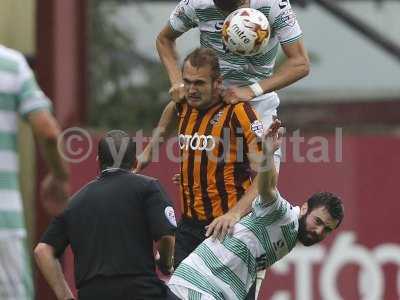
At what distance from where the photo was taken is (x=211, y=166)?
8.51 meters

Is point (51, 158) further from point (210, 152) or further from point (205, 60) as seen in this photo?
point (210, 152)

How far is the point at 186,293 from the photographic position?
8367mm

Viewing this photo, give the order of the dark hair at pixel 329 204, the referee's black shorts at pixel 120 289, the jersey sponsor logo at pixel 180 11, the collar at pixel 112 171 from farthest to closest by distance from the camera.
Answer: the jersey sponsor logo at pixel 180 11 < the dark hair at pixel 329 204 < the collar at pixel 112 171 < the referee's black shorts at pixel 120 289

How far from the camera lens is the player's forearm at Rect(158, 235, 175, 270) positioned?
7.94 m

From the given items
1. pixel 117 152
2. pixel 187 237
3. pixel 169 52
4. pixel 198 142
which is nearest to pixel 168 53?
pixel 169 52

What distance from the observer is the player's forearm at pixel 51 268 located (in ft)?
26.4

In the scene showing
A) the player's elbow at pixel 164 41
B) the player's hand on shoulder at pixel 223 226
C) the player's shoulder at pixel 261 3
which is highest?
the player's shoulder at pixel 261 3

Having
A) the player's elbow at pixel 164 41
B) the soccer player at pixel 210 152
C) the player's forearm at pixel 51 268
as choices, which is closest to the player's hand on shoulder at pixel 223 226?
the soccer player at pixel 210 152

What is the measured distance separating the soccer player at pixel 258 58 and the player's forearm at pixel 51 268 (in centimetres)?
122

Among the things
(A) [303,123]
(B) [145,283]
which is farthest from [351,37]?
(B) [145,283]

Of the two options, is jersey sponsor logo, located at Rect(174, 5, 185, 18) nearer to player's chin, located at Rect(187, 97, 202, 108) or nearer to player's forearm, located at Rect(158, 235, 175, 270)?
player's chin, located at Rect(187, 97, 202, 108)

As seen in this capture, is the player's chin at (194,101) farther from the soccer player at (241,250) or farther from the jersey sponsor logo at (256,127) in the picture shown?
the soccer player at (241,250)

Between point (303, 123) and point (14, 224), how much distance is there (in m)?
7.90

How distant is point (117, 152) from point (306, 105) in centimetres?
679
